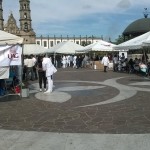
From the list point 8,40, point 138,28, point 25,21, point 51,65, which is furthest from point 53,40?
point 8,40

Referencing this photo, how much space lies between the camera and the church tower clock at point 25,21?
3986 inches

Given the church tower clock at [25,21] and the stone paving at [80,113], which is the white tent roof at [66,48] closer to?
the stone paving at [80,113]

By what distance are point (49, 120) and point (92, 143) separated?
97.2 inches

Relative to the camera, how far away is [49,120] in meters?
9.16

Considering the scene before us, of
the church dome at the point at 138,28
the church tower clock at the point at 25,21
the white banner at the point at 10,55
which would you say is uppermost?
the church tower clock at the point at 25,21

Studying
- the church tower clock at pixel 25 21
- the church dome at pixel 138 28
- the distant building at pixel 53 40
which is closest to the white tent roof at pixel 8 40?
the church dome at pixel 138 28

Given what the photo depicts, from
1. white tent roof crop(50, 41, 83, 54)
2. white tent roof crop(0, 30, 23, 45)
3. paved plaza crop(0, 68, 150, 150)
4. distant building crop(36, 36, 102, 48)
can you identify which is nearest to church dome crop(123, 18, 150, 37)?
white tent roof crop(50, 41, 83, 54)

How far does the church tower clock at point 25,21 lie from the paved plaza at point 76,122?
89899 millimetres

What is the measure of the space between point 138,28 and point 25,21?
209ft

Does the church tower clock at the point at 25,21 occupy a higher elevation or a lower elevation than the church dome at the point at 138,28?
Answer: higher

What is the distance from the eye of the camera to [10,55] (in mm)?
12742

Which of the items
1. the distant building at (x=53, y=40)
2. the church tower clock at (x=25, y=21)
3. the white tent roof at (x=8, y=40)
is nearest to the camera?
the white tent roof at (x=8, y=40)

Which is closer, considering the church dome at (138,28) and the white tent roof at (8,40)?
the white tent roof at (8,40)

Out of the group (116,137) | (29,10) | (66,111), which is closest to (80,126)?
(116,137)
